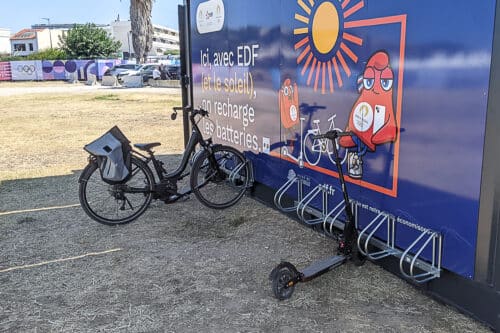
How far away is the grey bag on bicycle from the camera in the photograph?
4.75 meters

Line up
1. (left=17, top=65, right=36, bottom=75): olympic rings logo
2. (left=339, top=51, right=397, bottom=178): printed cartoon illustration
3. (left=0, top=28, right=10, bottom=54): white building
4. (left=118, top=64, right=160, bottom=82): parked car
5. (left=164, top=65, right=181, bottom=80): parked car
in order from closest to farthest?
(left=339, top=51, right=397, bottom=178): printed cartoon illustration < (left=118, top=64, right=160, bottom=82): parked car < (left=164, top=65, right=181, bottom=80): parked car < (left=17, top=65, right=36, bottom=75): olympic rings logo < (left=0, top=28, right=10, bottom=54): white building

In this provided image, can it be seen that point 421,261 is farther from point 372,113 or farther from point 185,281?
point 185,281

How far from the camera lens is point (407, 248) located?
3.30m

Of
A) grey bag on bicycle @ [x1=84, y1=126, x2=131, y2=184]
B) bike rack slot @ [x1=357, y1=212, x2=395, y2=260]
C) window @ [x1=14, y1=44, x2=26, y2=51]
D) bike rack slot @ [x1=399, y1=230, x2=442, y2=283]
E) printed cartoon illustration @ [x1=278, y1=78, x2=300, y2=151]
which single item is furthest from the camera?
window @ [x1=14, y1=44, x2=26, y2=51]

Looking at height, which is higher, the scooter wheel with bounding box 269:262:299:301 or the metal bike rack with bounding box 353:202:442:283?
the metal bike rack with bounding box 353:202:442:283

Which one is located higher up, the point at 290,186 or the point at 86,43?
the point at 86,43

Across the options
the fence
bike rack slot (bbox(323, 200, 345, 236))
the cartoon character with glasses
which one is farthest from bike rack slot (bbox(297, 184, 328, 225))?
the fence

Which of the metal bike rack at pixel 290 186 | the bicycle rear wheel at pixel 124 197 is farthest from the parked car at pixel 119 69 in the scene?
the metal bike rack at pixel 290 186

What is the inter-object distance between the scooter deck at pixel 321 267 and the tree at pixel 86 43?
176ft

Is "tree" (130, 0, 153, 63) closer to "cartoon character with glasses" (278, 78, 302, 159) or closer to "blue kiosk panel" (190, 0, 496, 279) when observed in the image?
"blue kiosk panel" (190, 0, 496, 279)

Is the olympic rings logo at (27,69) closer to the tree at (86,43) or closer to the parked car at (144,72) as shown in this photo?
the tree at (86,43)

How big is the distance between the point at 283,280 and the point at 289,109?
1.75 m

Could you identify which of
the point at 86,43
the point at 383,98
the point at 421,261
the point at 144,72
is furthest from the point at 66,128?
the point at 86,43

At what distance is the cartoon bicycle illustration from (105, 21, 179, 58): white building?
94.0m
